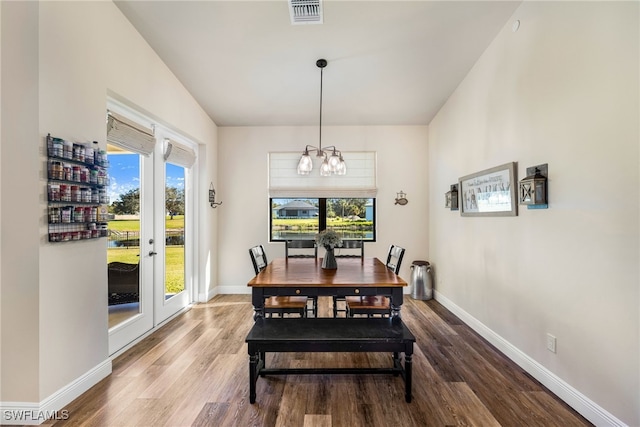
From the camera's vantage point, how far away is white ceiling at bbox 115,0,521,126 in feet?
8.13

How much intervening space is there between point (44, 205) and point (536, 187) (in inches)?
137

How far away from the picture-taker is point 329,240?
2.88 m

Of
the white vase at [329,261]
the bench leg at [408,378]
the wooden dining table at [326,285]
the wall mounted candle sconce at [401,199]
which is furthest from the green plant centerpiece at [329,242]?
the wall mounted candle sconce at [401,199]

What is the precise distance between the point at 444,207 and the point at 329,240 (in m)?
2.22

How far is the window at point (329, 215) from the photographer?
493 centimetres

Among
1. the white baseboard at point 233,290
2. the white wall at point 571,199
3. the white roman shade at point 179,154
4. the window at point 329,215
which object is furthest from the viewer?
the window at point 329,215

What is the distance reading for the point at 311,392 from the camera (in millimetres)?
2135

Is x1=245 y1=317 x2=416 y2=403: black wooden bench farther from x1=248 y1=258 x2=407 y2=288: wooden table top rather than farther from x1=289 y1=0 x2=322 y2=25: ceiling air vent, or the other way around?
x1=289 y1=0 x2=322 y2=25: ceiling air vent

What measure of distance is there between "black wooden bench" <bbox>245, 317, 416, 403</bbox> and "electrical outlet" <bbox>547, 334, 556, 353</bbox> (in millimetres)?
1088

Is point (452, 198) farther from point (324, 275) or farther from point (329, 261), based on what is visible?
point (324, 275)

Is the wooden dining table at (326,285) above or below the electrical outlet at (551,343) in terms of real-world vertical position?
above

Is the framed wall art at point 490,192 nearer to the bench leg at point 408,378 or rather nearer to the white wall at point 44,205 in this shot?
the bench leg at point 408,378

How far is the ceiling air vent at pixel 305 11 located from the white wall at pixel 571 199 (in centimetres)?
177

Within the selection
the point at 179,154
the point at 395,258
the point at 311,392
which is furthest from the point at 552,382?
the point at 179,154
